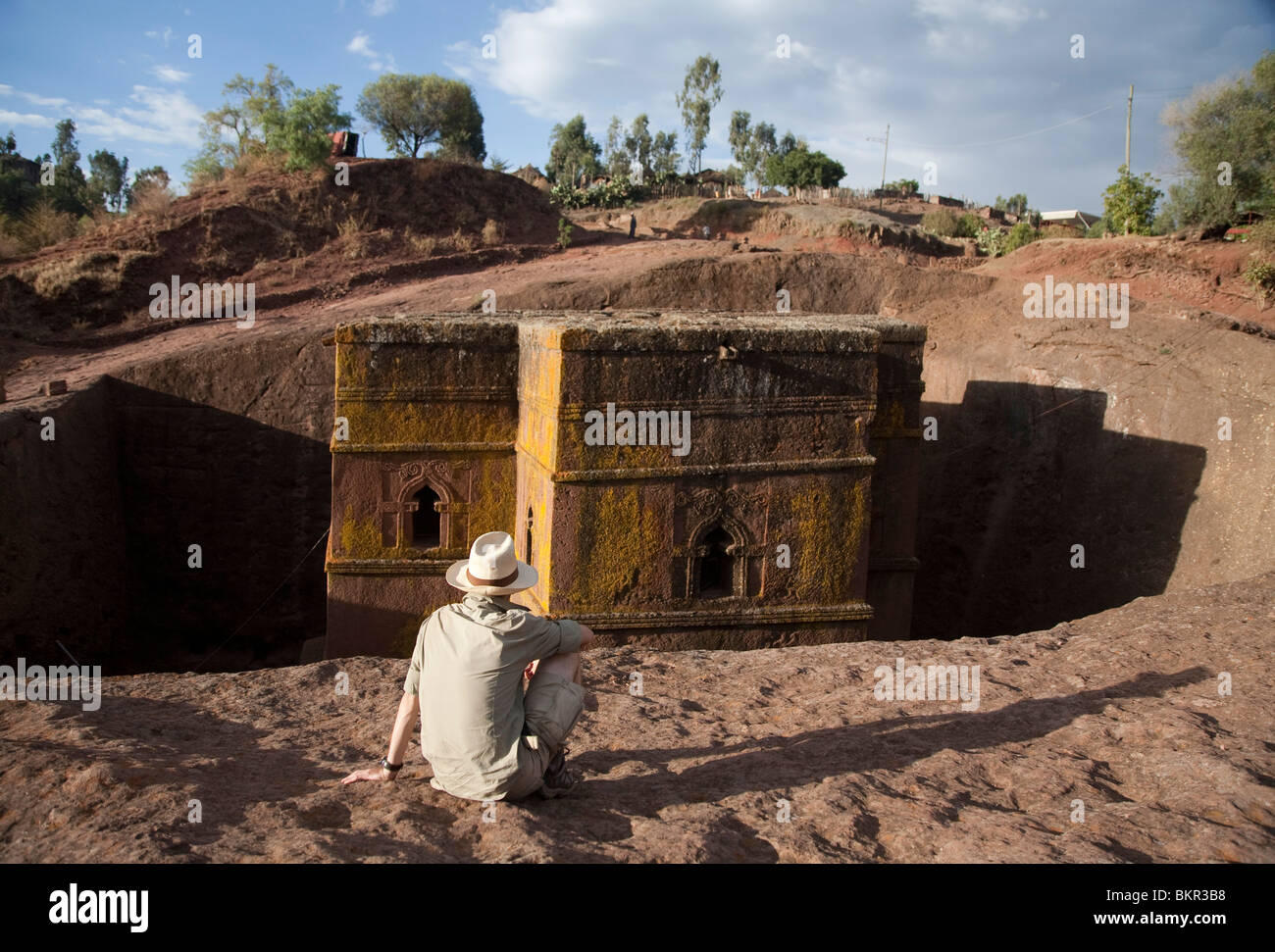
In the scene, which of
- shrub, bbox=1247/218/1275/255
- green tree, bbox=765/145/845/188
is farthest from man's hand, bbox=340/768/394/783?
green tree, bbox=765/145/845/188

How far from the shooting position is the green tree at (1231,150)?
1772 cm

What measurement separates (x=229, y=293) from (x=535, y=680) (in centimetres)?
1653

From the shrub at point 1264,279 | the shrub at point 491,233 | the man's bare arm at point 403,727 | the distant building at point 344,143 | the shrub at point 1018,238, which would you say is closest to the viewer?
the man's bare arm at point 403,727

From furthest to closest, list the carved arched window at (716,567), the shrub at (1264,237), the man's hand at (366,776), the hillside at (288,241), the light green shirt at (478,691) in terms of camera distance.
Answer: the hillside at (288,241) < the shrub at (1264,237) < the carved arched window at (716,567) < the man's hand at (366,776) < the light green shirt at (478,691)

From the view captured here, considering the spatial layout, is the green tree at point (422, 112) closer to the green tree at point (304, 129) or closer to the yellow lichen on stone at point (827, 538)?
the green tree at point (304, 129)

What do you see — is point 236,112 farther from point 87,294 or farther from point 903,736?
point 903,736

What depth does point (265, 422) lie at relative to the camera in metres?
14.0

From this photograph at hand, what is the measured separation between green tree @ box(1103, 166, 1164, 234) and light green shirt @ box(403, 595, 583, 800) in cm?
1921

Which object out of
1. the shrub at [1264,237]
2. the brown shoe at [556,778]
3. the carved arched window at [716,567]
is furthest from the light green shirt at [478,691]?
the shrub at [1264,237]

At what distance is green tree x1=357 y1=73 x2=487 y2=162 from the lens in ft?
110

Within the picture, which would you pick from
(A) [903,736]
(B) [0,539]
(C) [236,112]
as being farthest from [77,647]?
(C) [236,112]

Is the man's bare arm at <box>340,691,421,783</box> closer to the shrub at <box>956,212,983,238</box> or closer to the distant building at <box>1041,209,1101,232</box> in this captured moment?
the shrub at <box>956,212,983,238</box>

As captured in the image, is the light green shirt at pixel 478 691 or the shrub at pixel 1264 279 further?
Answer: the shrub at pixel 1264 279

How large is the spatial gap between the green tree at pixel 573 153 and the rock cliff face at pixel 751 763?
41936mm
